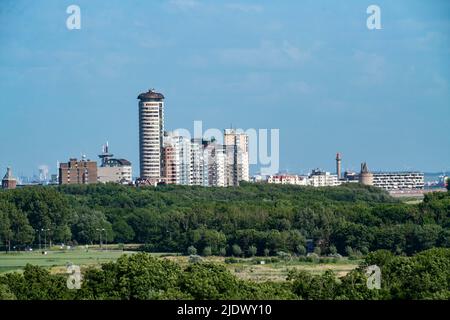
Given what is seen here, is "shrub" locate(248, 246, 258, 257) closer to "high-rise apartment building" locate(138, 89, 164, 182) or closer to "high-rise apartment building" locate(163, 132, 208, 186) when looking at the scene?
"high-rise apartment building" locate(163, 132, 208, 186)

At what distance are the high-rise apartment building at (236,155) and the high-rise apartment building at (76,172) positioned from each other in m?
7.97

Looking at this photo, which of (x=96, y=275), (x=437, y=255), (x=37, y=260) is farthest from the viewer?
(x=37, y=260)

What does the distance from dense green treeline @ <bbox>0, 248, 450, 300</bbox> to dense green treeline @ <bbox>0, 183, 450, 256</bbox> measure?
17.6 m

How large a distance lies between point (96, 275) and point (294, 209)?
91.8ft

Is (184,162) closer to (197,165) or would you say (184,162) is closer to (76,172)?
(197,165)

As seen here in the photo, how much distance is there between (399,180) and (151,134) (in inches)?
1001

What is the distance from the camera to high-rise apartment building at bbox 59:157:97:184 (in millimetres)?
90188

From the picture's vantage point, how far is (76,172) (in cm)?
9075

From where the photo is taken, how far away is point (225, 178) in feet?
303

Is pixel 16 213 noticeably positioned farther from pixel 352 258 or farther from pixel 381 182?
pixel 381 182

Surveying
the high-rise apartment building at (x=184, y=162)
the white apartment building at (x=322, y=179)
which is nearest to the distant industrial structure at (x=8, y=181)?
the high-rise apartment building at (x=184, y=162)

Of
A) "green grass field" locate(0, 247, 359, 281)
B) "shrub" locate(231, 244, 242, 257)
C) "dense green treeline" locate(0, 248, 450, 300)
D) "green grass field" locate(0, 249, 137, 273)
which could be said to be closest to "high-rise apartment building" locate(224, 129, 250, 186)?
"shrub" locate(231, 244, 242, 257)

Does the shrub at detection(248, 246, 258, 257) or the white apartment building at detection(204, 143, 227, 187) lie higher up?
the white apartment building at detection(204, 143, 227, 187)
